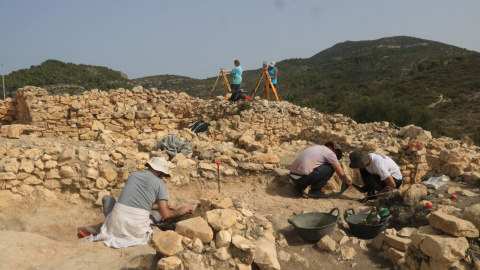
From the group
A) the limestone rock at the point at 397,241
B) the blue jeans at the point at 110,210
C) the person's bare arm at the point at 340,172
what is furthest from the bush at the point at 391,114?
the blue jeans at the point at 110,210

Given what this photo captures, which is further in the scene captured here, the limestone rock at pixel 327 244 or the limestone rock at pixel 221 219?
the limestone rock at pixel 327 244

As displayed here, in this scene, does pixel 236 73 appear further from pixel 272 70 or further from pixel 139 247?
pixel 139 247

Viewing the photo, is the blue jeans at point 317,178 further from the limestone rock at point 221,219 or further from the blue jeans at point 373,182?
the limestone rock at point 221,219

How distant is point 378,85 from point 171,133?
26.8 metres

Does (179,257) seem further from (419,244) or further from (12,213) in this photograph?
(12,213)

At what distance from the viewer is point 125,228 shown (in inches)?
144

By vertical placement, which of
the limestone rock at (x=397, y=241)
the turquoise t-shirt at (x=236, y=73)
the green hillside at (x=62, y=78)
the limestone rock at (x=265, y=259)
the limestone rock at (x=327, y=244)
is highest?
the green hillside at (x=62, y=78)

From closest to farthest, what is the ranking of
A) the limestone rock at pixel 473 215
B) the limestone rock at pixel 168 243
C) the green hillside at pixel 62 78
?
1. the limestone rock at pixel 168 243
2. the limestone rock at pixel 473 215
3. the green hillside at pixel 62 78

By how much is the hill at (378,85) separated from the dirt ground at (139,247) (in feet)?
36.5

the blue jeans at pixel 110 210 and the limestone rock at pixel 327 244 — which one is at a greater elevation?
the blue jeans at pixel 110 210

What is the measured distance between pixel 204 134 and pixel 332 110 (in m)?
14.8

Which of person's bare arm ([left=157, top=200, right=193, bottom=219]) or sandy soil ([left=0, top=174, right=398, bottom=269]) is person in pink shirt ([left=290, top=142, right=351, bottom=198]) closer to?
sandy soil ([left=0, top=174, right=398, bottom=269])

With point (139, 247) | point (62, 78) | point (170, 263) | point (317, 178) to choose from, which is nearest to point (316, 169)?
point (317, 178)

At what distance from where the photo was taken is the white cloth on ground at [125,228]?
365 centimetres
